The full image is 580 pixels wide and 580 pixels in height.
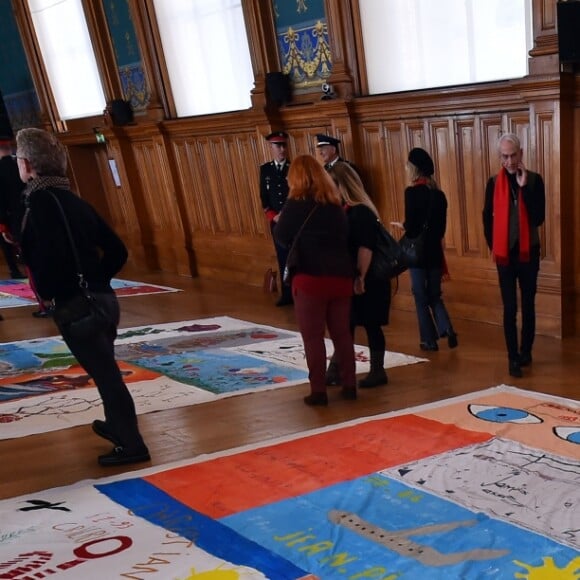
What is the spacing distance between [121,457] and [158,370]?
1639mm

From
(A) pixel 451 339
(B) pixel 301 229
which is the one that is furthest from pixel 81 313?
(A) pixel 451 339

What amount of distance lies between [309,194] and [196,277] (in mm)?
5408

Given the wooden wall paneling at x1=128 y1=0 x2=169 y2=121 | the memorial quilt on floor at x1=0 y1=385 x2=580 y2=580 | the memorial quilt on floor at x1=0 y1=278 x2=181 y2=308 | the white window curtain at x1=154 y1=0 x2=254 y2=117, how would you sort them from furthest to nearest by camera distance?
1. the wooden wall paneling at x1=128 y1=0 x2=169 y2=121
2. the memorial quilt on floor at x1=0 y1=278 x2=181 y2=308
3. the white window curtain at x1=154 y1=0 x2=254 y2=117
4. the memorial quilt on floor at x1=0 y1=385 x2=580 y2=580

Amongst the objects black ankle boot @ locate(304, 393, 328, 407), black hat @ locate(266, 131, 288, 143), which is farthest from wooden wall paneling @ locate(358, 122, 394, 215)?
black ankle boot @ locate(304, 393, 328, 407)

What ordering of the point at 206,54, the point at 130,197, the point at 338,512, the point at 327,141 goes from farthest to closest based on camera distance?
1. the point at 130,197
2. the point at 206,54
3. the point at 327,141
4. the point at 338,512

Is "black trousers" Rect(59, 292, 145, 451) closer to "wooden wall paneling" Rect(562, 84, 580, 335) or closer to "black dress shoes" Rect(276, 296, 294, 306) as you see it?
"wooden wall paneling" Rect(562, 84, 580, 335)

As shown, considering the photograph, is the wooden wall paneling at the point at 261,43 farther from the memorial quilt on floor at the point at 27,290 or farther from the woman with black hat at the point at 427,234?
the woman with black hat at the point at 427,234

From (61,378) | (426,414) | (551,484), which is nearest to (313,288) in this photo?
(426,414)

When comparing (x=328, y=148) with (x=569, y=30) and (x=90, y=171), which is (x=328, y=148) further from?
(x=90, y=171)

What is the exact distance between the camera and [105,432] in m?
3.71

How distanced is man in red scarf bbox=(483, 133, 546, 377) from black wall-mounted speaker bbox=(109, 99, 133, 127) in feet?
19.8

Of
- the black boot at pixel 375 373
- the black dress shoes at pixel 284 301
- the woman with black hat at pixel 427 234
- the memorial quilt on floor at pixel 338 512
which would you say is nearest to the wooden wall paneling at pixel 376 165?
the black dress shoes at pixel 284 301

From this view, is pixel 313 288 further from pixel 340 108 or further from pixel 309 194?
pixel 340 108

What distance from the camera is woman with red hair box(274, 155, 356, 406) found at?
3.96 m
